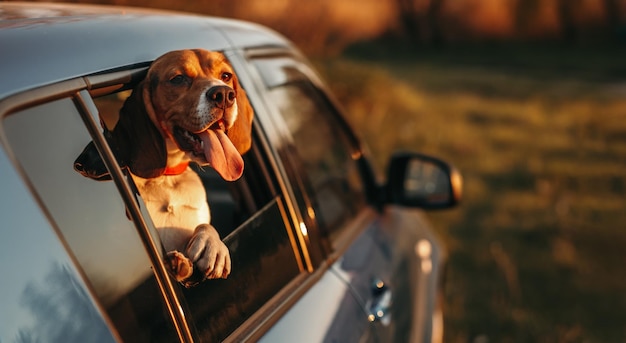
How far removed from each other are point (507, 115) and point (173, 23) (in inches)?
537

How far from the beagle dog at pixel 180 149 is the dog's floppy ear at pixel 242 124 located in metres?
0.07

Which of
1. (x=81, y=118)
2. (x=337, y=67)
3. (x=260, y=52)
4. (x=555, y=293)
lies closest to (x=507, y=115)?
(x=337, y=67)

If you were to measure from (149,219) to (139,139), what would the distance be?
0.19m

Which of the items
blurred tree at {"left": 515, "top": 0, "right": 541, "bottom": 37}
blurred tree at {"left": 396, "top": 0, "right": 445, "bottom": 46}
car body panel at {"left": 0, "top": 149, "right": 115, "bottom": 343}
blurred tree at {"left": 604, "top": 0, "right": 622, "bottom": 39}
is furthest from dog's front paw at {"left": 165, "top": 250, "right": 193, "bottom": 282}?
blurred tree at {"left": 604, "top": 0, "right": 622, "bottom": 39}

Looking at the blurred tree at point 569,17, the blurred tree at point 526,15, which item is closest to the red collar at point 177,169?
the blurred tree at point 526,15

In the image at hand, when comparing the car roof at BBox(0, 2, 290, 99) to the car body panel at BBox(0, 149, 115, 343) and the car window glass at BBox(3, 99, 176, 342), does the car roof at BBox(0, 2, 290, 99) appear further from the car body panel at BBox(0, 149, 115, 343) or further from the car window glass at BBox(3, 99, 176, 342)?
the car body panel at BBox(0, 149, 115, 343)

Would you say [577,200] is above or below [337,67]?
below

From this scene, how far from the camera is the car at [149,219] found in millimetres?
1315

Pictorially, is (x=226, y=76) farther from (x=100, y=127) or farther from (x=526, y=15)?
(x=526, y=15)

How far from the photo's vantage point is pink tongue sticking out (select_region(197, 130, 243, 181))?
5.87 feet

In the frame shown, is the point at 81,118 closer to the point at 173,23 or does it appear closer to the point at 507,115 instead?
the point at 173,23

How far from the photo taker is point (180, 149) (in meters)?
1.79

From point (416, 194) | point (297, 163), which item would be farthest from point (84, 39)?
point (416, 194)

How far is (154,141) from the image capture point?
68.4 inches
